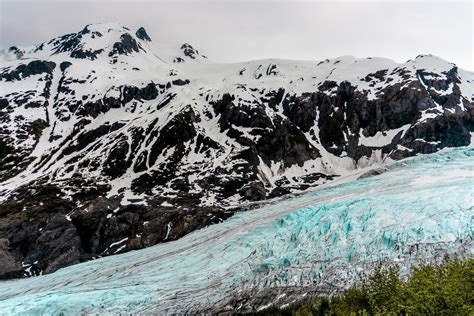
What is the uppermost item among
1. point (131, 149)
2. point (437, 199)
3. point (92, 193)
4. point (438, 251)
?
point (131, 149)

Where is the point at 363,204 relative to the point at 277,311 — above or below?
above

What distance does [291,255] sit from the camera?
207ft

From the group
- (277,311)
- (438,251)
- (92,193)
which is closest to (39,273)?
(92,193)

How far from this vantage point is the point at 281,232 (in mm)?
72000

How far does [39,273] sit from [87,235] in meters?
18.6

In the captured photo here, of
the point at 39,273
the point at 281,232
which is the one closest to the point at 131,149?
the point at 39,273

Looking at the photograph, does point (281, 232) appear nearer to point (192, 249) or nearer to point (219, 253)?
point (219, 253)

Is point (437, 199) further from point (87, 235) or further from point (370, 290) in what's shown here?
point (87, 235)

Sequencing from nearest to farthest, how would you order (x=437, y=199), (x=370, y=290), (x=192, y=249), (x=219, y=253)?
1. (x=370, y=290)
2. (x=437, y=199)
3. (x=219, y=253)
4. (x=192, y=249)

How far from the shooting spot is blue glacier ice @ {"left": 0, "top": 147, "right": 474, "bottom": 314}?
184 feet

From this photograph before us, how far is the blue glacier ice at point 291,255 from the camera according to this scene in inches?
2209

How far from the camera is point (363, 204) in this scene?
7144 cm

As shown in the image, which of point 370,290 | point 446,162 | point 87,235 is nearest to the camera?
point 370,290

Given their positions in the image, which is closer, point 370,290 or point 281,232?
point 370,290
